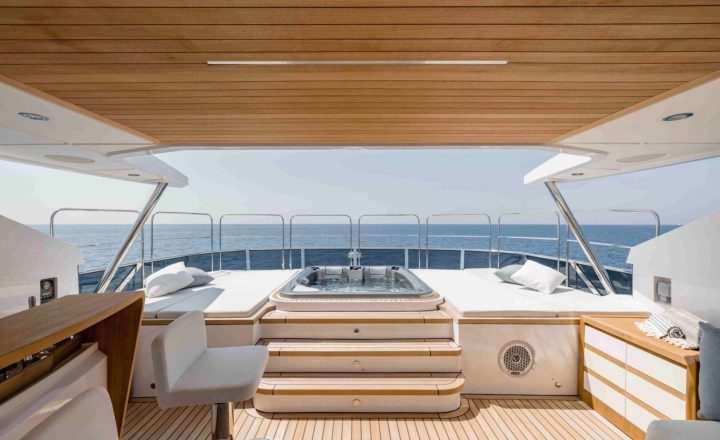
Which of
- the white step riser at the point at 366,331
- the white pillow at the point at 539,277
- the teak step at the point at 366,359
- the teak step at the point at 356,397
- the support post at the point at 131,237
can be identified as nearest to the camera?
the teak step at the point at 356,397

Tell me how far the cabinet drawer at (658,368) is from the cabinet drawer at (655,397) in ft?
0.17

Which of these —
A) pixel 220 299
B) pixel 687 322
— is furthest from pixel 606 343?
pixel 220 299

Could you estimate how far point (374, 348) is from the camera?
2119 mm

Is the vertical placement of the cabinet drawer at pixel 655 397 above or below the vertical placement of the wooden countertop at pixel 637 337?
below

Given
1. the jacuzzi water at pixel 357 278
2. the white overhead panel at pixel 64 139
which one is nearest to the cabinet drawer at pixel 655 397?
the jacuzzi water at pixel 357 278

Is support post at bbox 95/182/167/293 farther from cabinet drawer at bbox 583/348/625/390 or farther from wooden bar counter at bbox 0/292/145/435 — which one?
cabinet drawer at bbox 583/348/625/390

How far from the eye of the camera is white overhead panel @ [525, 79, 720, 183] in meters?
1.53

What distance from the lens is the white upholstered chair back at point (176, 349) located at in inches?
45.6

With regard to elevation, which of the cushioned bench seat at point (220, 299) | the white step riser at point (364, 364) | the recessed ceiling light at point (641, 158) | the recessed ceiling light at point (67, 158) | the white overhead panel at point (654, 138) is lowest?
the white step riser at point (364, 364)

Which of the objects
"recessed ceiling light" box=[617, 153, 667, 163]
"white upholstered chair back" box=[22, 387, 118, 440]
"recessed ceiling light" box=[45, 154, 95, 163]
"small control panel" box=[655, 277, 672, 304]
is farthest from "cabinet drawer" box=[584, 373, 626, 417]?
"recessed ceiling light" box=[45, 154, 95, 163]

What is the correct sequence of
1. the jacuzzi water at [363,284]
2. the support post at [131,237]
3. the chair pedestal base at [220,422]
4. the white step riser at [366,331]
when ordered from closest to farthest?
the chair pedestal base at [220,422]
the white step riser at [366,331]
the support post at [131,237]
the jacuzzi water at [363,284]

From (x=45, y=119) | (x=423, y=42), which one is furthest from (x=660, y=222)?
(x=45, y=119)

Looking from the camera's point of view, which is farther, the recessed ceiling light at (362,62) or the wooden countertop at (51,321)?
the recessed ceiling light at (362,62)

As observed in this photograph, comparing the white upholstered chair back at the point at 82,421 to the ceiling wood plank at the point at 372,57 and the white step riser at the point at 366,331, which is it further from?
the white step riser at the point at 366,331
